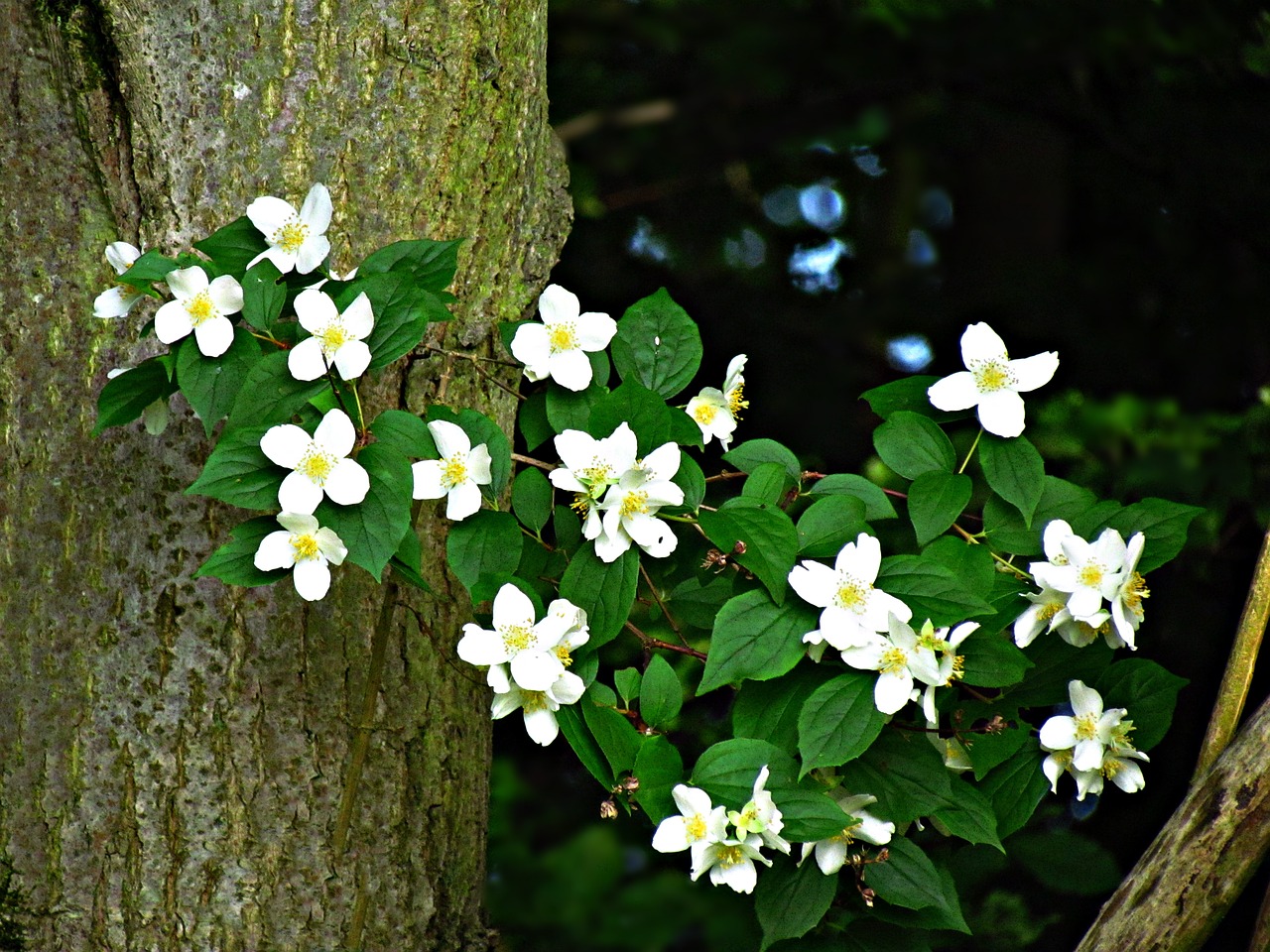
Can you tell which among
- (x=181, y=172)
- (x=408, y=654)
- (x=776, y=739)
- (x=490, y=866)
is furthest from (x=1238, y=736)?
(x=490, y=866)

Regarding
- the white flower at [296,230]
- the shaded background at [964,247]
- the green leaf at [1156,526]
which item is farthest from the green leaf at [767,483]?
the shaded background at [964,247]

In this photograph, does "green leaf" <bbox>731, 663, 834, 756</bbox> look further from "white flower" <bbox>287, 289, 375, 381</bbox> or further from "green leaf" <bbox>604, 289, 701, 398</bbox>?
"white flower" <bbox>287, 289, 375, 381</bbox>

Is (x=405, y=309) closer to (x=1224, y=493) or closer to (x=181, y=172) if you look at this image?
(x=181, y=172)

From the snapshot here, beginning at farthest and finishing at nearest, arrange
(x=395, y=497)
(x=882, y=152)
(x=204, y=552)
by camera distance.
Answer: (x=882, y=152)
(x=204, y=552)
(x=395, y=497)

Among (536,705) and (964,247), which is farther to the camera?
(964,247)

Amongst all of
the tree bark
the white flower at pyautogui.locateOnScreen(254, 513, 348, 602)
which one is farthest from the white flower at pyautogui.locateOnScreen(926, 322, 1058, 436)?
the white flower at pyautogui.locateOnScreen(254, 513, 348, 602)

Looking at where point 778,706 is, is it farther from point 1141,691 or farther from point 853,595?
point 1141,691

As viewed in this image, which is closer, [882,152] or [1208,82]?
[1208,82]

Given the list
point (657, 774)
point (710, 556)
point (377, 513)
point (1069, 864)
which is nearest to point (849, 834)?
point (657, 774)
